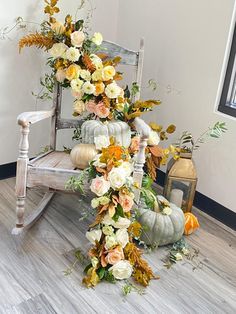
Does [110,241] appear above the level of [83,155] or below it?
below

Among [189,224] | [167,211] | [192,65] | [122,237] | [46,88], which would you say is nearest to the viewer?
[122,237]

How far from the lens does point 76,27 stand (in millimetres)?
2082

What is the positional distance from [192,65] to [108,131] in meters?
0.74

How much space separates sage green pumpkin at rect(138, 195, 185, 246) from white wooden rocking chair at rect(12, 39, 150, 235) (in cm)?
18

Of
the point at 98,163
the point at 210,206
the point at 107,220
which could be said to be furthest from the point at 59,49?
the point at 210,206

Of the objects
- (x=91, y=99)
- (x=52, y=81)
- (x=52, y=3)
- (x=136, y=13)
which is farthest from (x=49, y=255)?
(x=136, y=13)

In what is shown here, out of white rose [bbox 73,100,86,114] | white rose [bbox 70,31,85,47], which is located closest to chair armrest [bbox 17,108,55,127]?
white rose [bbox 73,100,86,114]

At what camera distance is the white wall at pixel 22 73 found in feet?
7.32

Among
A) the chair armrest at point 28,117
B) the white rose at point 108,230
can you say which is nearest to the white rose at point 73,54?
the chair armrest at point 28,117

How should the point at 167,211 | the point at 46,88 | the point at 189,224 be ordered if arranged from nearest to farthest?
the point at 167,211 → the point at 189,224 → the point at 46,88

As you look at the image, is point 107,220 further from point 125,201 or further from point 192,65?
point 192,65

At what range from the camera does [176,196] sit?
87.7 inches

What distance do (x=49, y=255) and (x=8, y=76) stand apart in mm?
1134

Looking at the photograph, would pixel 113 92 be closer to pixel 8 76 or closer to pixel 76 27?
pixel 76 27
